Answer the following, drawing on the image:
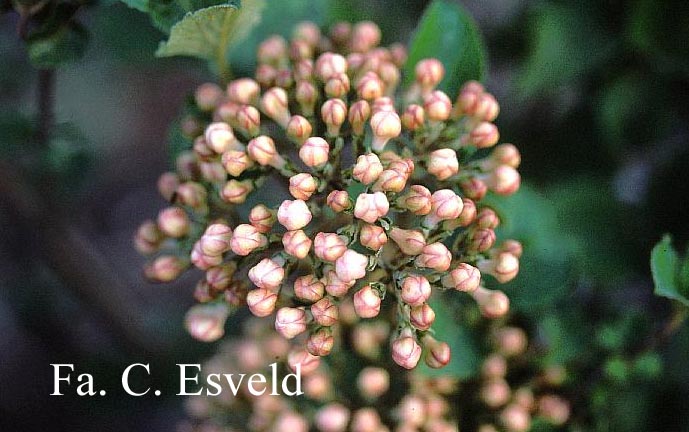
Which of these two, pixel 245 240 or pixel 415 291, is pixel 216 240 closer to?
pixel 245 240

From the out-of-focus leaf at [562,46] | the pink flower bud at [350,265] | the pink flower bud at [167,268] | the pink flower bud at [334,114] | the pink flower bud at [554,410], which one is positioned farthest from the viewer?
the out-of-focus leaf at [562,46]

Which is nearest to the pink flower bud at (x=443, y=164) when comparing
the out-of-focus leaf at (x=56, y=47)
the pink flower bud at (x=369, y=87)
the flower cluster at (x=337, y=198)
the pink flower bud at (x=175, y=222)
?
the flower cluster at (x=337, y=198)

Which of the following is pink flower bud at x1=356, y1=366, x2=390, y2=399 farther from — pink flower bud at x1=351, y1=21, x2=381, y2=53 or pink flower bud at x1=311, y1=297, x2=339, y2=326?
pink flower bud at x1=351, y1=21, x2=381, y2=53

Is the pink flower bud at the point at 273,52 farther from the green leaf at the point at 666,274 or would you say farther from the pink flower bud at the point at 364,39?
the green leaf at the point at 666,274

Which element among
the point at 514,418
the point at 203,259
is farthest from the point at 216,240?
the point at 514,418

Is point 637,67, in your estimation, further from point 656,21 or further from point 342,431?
point 342,431

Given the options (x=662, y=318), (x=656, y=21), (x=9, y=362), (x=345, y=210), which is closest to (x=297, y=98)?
(x=345, y=210)
